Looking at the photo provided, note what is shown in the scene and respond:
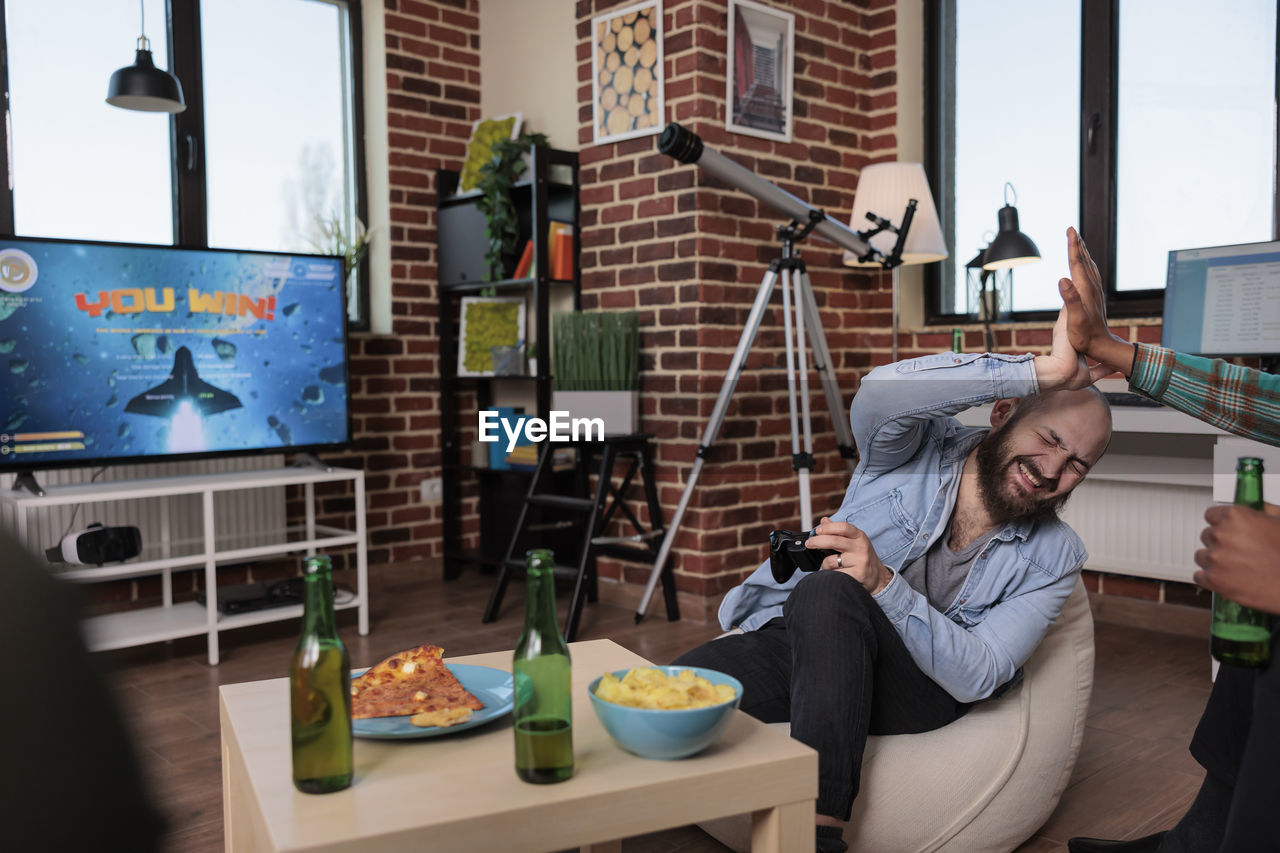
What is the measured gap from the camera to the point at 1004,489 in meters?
1.72

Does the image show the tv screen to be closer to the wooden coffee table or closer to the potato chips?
the wooden coffee table

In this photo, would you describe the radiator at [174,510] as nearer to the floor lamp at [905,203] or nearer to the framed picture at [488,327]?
the framed picture at [488,327]

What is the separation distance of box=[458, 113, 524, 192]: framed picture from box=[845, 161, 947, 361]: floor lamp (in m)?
1.40

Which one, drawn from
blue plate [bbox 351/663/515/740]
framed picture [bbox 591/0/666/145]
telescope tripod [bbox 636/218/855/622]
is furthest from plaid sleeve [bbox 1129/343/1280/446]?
framed picture [bbox 591/0/666/145]

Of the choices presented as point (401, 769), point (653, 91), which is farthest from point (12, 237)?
point (401, 769)

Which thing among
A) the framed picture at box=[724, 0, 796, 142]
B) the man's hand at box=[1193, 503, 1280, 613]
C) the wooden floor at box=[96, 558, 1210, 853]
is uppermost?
the framed picture at box=[724, 0, 796, 142]

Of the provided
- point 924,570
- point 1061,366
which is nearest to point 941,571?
A: point 924,570

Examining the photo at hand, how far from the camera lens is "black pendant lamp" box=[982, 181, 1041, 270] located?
3.29m

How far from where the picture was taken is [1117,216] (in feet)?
11.9

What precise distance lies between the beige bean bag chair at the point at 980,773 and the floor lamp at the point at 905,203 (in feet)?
6.24

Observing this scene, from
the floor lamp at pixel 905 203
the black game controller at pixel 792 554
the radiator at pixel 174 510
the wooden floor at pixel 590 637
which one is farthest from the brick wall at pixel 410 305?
the black game controller at pixel 792 554

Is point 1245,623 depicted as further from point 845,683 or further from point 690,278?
point 690,278

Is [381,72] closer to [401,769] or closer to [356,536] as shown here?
[356,536]

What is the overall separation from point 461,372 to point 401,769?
3120mm
